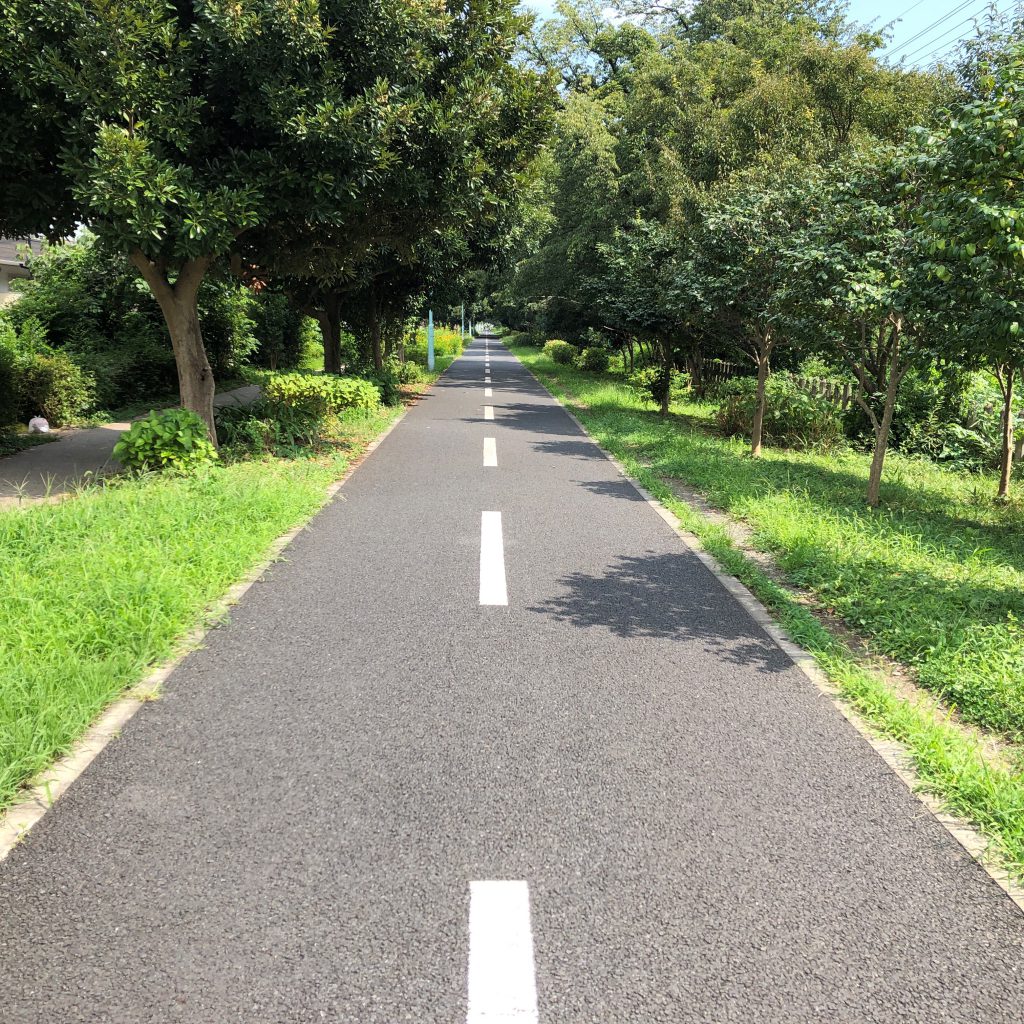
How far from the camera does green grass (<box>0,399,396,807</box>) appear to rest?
3.37m

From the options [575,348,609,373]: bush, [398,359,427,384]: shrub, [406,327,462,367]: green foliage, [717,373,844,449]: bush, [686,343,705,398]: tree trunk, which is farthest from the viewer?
[406,327,462,367]: green foliage

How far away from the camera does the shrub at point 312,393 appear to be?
12.4 metres

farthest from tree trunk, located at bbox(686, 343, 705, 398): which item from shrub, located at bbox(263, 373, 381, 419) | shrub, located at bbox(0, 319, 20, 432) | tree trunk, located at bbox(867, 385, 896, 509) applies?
shrub, located at bbox(0, 319, 20, 432)

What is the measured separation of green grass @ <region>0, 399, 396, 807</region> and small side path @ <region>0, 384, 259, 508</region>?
905mm

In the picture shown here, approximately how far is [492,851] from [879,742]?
6.69ft

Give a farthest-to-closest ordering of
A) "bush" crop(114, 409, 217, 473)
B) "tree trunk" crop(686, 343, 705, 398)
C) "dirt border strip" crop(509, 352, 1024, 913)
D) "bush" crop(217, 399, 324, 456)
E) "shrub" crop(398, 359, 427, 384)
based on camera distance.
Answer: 1. "shrub" crop(398, 359, 427, 384)
2. "tree trunk" crop(686, 343, 705, 398)
3. "bush" crop(217, 399, 324, 456)
4. "bush" crop(114, 409, 217, 473)
5. "dirt border strip" crop(509, 352, 1024, 913)

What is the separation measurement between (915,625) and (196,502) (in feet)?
19.9

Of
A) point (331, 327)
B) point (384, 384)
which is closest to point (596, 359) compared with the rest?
point (384, 384)

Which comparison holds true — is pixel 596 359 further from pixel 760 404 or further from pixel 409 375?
pixel 760 404

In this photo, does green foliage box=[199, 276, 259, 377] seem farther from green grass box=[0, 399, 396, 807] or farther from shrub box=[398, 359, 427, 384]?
green grass box=[0, 399, 396, 807]

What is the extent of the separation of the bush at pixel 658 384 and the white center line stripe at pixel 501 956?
16.0 m

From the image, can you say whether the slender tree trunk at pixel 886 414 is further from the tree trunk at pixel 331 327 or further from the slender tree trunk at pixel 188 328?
the tree trunk at pixel 331 327

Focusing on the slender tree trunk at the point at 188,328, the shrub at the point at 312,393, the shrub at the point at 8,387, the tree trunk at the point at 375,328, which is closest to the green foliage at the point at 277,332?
the tree trunk at the point at 375,328

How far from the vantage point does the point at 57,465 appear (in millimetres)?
9664
